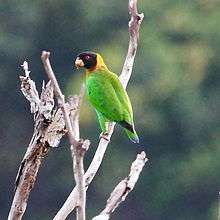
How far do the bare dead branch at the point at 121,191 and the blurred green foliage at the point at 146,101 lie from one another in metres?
17.6

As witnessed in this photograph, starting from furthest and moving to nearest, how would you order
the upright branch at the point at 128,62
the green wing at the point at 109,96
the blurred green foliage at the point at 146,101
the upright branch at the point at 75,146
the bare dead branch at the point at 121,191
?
1. the blurred green foliage at the point at 146,101
2. the green wing at the point at 109,96
3. the upright branch at the point at 128,62
4. the bare dead branch at the point at 121,191
5. the upright branch at the point at 75,146

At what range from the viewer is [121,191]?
371 centimetres

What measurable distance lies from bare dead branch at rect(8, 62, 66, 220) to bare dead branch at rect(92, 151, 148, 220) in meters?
0.21

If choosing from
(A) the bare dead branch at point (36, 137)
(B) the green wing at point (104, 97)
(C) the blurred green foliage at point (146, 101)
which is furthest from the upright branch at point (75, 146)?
(C) the blurred green foliage at point (146, 101)

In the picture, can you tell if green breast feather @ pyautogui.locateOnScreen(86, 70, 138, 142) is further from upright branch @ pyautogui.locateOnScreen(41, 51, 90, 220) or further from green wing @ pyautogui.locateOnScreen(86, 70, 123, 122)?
upright branch @ pyautogui.locateOnScreen(41, 51, 90, 220)

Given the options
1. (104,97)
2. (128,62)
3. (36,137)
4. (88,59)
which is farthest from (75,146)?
(88,59)

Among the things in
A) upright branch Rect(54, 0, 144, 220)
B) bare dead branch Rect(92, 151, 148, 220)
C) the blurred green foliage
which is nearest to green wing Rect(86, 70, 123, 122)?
upright branch Rect(54, 0, 144, 220)

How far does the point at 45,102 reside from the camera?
3.54 m

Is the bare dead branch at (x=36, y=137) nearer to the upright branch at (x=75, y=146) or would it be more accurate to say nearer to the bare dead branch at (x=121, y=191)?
the upright branch at (x=75, y=146)

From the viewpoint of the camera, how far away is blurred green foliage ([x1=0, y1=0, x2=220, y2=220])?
72.3 ft

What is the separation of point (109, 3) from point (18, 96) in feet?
7.68

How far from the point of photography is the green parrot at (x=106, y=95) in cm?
500

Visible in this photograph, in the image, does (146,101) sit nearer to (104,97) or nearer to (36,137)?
(104,97)

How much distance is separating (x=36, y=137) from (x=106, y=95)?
63.2 inches
